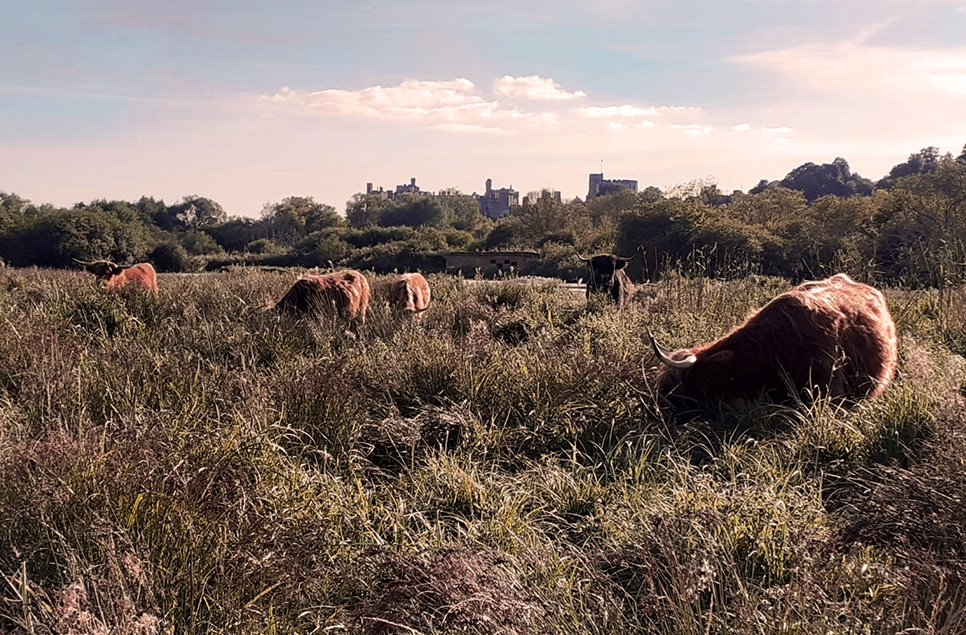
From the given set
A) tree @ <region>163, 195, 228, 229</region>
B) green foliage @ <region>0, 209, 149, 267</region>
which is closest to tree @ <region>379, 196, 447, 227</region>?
tree @ <region>163, 195, 228, 229</region>

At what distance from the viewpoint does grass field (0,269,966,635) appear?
213cm

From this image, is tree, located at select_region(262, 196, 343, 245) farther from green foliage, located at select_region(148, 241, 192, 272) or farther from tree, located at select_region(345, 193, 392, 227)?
green foliage, located at select_region(148, 241, 192, 272)

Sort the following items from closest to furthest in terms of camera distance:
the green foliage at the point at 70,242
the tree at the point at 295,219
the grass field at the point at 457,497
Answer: the grass field at the point at 457,497
the green foliage at the point at 70,242
the tree at the point at 295,219

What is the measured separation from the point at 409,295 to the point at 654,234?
28625 millimetres

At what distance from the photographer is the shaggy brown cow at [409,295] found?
10.0 metres

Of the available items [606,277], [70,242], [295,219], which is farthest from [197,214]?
[606,277]

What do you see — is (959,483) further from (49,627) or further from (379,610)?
(49,627)

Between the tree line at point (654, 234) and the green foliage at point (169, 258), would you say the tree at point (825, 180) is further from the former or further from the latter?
the green foliage at point (169, 258)

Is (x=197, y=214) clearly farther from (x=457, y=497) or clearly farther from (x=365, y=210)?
(x=457, y=497)

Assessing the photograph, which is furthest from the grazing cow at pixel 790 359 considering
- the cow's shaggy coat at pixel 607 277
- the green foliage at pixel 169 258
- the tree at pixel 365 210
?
the tree at pixel 365 210

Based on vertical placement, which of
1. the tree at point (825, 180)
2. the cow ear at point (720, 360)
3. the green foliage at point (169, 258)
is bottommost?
the green foliage at point (169, 258)

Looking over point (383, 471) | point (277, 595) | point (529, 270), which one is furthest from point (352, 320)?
point (529, 270)

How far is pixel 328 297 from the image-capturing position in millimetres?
8711

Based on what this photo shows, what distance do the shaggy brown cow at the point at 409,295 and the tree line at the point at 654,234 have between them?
13.0 ft
